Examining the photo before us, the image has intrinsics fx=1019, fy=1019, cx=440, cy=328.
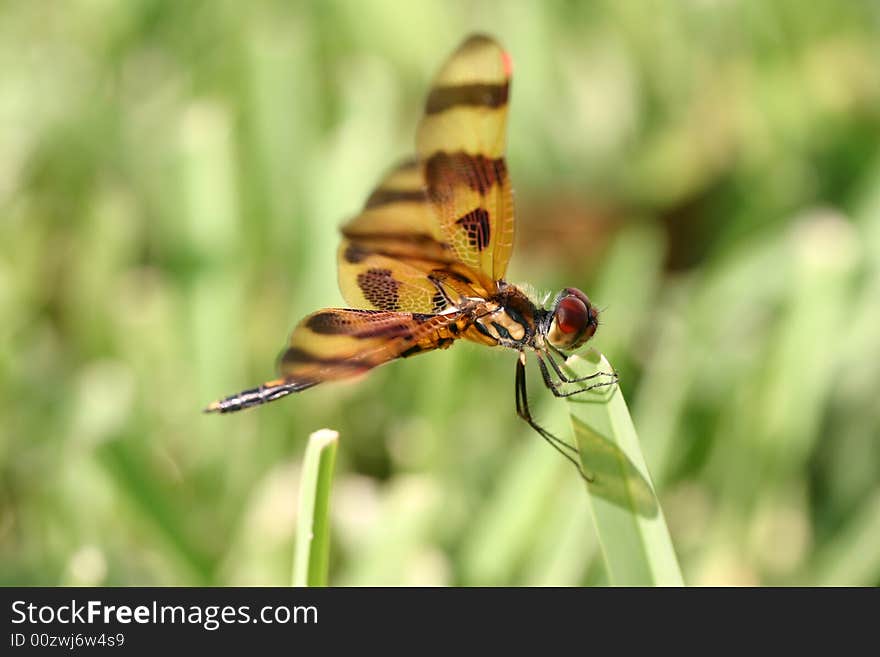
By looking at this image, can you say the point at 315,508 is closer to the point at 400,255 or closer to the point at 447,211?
the point at 400,255

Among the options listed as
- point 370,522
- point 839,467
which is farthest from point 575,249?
point 370,522

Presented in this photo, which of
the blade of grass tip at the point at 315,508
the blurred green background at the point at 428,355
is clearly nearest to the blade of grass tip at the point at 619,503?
the blade of grass tip at the point at 315,508

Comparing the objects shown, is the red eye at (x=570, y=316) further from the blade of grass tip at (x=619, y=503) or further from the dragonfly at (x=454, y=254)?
the blade of grass tip at (x=619, y=503)

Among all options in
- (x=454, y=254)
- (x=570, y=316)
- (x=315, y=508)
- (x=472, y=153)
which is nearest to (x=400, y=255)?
(x=454, y=254)

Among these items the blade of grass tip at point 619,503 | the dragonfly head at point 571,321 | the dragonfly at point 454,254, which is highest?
the dragonfly at point 454,254

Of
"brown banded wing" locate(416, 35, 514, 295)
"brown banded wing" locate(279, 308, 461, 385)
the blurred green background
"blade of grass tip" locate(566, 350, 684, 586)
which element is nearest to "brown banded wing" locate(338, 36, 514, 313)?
"brown banded wing" locate(416, 35, 514, 295)

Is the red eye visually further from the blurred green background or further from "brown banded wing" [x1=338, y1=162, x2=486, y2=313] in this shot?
the blurred green background
